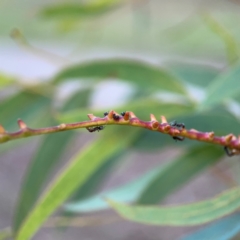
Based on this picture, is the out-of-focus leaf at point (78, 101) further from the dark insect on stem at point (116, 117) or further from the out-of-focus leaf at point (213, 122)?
the dark insect on stem at point (116, 117)

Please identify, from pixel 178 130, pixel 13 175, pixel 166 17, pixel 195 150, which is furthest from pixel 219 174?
pixel 166 17

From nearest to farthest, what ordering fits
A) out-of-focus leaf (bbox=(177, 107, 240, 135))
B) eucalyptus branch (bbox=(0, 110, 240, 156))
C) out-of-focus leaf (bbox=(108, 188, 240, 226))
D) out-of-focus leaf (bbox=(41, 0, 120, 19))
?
eucalyptus branch (bbox=(0, 110, 240, 156)), out-of-focus leaf (bbox=(108, 188, 240, 226)), out-of-focus leaf (bbox=(177, 107, 240, 135)), out-of-focus leaf (bbox=(41, 0, 120, 19))

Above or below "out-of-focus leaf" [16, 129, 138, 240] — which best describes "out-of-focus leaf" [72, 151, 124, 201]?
above

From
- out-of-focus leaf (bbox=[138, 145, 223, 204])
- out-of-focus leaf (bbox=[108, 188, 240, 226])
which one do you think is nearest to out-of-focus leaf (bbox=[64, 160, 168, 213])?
out-of-focus leaf (bbox=[138, 145, 223, 204])

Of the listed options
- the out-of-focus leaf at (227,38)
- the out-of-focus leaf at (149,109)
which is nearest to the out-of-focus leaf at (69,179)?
the out-of-focus leaf at (149,109)

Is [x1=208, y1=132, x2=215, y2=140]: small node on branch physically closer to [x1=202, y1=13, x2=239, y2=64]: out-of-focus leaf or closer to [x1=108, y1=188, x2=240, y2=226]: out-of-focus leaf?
[x1=108, y1=188, x2=240, y2=226]: out-of-focus leaf

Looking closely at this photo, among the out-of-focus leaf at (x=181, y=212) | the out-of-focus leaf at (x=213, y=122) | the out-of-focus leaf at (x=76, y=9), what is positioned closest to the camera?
the out-of-focus leaf at (x=181, y=212)

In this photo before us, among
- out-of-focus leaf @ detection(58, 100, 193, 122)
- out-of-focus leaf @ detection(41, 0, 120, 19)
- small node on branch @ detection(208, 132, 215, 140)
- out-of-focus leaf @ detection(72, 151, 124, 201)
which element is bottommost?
small node on branch @ detection(208, 132, 215, 140)

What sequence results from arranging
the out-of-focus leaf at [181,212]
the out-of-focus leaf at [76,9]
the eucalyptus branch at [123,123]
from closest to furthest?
the eucalyptus branch at [123,123]
the out-of-focus leaf at [181,212]
the out-of-focus leaf at [76,9]
